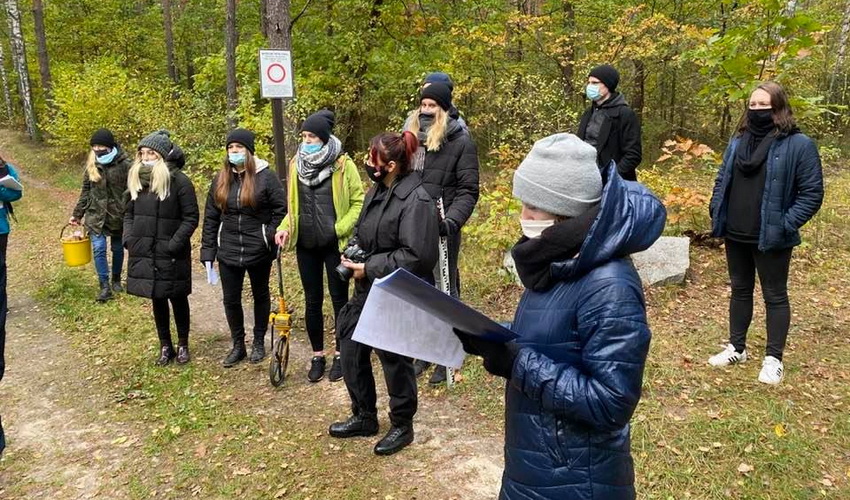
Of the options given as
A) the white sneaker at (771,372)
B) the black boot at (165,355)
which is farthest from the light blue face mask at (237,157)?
the white sneaker at (771,372)

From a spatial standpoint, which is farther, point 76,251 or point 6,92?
point 6,92

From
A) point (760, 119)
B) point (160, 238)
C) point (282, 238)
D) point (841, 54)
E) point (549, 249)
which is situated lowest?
Result: point (160, 238)

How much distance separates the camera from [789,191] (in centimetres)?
415

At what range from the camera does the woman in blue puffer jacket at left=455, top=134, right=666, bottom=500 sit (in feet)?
5.72

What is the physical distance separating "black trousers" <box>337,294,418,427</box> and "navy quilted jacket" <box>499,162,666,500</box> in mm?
1854

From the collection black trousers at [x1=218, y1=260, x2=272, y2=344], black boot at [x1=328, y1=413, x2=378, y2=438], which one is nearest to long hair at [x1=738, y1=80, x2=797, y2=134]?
black boot at [x1=328, y1=413, x2=378, y2=438]

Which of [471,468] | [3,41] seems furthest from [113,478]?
[3,41]

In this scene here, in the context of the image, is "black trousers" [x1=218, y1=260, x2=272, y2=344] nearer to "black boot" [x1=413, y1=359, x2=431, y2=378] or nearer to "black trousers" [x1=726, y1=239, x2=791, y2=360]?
"black boot" [x1=413, y1=359, x2=431, y2=378]

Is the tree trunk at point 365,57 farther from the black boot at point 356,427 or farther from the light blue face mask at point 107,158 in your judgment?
the black boot at point 356,427

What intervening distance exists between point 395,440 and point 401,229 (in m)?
1.48

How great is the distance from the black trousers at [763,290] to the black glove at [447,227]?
2074 millimetres

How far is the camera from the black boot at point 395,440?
3.99m

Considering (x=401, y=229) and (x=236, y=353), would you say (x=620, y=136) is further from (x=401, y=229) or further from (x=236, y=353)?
(x=236, y=353)

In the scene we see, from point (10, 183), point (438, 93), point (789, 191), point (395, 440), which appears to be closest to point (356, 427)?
point (395, 440)
